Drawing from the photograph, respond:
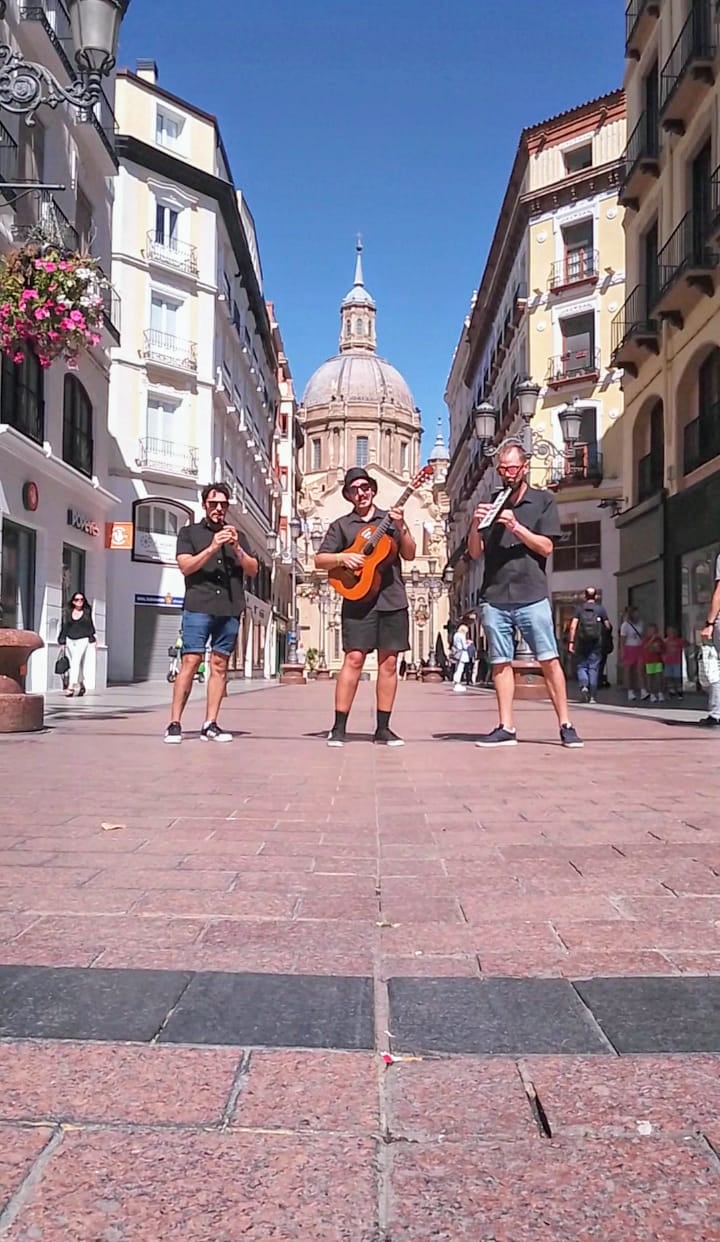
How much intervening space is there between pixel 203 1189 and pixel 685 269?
18.9m

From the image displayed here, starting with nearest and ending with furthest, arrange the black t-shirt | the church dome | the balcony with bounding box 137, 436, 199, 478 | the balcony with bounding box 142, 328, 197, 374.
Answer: the black t-shirt, the balcony with bounding box 137, 436, 199, 478, the balcony with bounding box 142, 328, 197, 374, the church dome

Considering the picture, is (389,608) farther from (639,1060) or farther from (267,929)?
(639,1060)

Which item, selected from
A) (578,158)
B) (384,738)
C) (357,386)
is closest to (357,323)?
(357,386)

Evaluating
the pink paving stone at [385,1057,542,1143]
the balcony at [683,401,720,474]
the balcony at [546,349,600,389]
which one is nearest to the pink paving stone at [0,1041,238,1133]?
the pink paving stone at [385,1057,542,1143]

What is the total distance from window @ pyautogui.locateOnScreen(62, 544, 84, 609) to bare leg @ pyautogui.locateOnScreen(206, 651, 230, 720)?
1313cm

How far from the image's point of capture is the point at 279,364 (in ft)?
209

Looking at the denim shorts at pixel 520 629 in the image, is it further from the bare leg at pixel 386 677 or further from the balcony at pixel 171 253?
the balcony at pixel 171 253

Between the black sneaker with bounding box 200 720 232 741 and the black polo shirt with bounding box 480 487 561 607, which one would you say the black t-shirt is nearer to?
the black polo shirt with bounding box 480 487 561 607

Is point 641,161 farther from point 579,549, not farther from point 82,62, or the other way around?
point 82,62

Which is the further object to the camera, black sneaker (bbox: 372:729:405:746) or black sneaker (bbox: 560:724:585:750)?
black sneaker (bbox: 372:729:405:746)

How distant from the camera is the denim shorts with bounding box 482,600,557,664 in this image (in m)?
7.01

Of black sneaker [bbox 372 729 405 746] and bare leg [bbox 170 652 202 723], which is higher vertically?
bare leg [bbox 170 652 202 723]

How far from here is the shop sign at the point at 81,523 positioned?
68.4 feet

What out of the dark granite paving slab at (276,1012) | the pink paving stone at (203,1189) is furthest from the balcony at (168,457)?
the pink paving stone at (203,1189)
